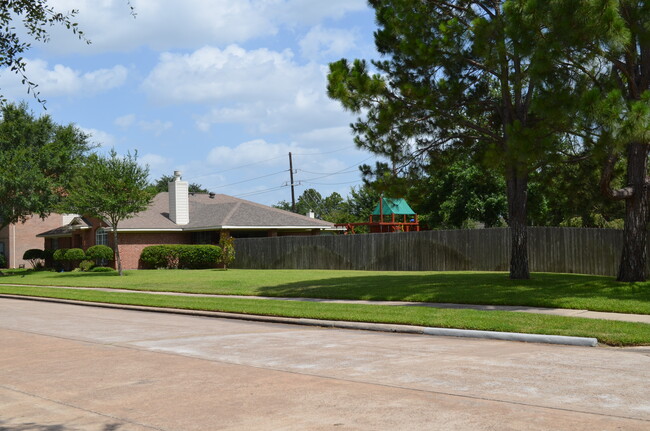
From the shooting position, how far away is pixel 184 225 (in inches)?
1874

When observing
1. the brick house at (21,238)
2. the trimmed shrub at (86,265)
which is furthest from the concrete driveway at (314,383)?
the brick house at (21,238)

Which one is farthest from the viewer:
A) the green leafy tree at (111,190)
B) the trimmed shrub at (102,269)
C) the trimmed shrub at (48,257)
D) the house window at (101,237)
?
the trimmed shrub at (48,257)

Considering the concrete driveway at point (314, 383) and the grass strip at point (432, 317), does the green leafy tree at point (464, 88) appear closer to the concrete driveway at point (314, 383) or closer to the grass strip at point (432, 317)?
the grass strip at point (432, 317)

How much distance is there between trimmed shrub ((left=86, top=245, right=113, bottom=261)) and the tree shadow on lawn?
22.6 meters

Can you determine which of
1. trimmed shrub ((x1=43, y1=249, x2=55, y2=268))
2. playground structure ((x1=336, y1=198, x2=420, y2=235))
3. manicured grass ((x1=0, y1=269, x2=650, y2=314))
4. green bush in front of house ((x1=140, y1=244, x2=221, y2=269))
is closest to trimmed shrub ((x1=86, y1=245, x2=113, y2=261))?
green bush in front of house ((x1=140, y1=244, x2=221, y2=269))

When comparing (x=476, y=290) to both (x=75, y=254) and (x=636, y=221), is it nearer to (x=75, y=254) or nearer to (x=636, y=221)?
(x=636, y=221)

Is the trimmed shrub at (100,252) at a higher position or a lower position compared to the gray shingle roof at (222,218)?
lower

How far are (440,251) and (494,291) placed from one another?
14514 mm

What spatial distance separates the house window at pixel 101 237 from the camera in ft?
155

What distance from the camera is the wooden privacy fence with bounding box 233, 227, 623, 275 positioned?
2745 cm

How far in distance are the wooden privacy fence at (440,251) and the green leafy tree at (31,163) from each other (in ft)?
41.8

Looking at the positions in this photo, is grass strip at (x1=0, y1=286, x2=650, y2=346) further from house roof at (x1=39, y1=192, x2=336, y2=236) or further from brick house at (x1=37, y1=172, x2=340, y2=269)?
brick house at (x1=37, y1=172, x2=340, y2=269)

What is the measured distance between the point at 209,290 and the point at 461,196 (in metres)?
25.5

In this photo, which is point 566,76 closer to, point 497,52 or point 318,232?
point 497,52
